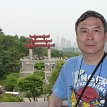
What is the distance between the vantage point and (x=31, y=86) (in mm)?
15555

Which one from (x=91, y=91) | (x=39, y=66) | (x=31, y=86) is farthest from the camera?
(x=39, y=66)

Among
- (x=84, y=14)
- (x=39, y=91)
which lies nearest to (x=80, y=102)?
(x=84, y=14)

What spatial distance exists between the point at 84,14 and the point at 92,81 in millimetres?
358

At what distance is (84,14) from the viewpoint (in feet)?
5.53

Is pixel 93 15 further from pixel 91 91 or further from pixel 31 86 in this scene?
pixel 31 86

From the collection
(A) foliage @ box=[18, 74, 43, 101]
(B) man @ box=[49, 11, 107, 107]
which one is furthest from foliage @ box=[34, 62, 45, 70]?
(B) man @ box=[49, 11, 107, 107]

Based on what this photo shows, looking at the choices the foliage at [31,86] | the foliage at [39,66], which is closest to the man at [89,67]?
the foliage at [31,86]

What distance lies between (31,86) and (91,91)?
554 inches

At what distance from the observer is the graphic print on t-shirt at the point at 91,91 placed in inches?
62.5

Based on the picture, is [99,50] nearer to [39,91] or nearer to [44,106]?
[44,106]

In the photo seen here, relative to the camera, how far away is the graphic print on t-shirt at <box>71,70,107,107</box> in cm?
159

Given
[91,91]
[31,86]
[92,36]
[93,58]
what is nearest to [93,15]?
[92,36]

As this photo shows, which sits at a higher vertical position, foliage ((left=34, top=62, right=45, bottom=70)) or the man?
the man

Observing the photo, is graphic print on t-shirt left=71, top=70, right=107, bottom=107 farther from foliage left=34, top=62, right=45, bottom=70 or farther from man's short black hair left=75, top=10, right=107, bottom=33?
foliage left=34, top=62, right=45, bottom=70
